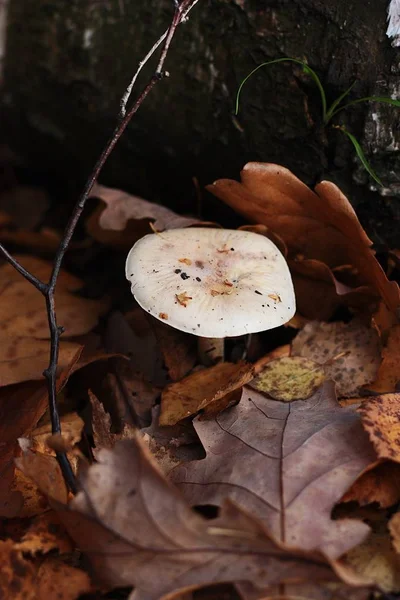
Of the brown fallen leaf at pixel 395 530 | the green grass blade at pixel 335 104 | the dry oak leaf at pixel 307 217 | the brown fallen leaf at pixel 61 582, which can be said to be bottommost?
the brown fallen leaf at pixel 61 582

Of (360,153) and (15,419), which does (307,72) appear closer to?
(360,153)

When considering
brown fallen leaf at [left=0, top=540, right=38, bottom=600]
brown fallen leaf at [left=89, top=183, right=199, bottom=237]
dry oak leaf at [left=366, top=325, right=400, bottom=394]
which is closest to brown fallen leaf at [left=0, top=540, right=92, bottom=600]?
brown fallen leaf at [left=0, top=540, right=38, bottom=600]

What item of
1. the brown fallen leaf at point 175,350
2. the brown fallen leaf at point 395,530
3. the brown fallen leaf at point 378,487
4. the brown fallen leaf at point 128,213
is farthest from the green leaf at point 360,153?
the brown fallen leaf at point 395,530

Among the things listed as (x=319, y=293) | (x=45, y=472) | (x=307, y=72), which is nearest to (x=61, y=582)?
(x=45, y=472)

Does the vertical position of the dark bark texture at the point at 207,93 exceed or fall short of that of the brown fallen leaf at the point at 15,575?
it exceeds it

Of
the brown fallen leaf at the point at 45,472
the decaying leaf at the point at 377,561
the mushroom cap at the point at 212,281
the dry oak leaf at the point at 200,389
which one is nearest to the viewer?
the decaying leaf at the point at 377,561

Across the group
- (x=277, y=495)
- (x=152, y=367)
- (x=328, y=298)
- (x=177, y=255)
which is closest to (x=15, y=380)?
(x=152, y=367)

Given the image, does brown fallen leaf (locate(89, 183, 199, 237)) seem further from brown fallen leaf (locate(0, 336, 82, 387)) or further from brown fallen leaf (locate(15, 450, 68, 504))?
brown fallen leaf (locate(15, 450, 68, 504))

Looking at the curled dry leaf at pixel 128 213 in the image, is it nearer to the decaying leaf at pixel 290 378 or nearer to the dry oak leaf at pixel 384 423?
the decaying leaf at pixel 290 378
